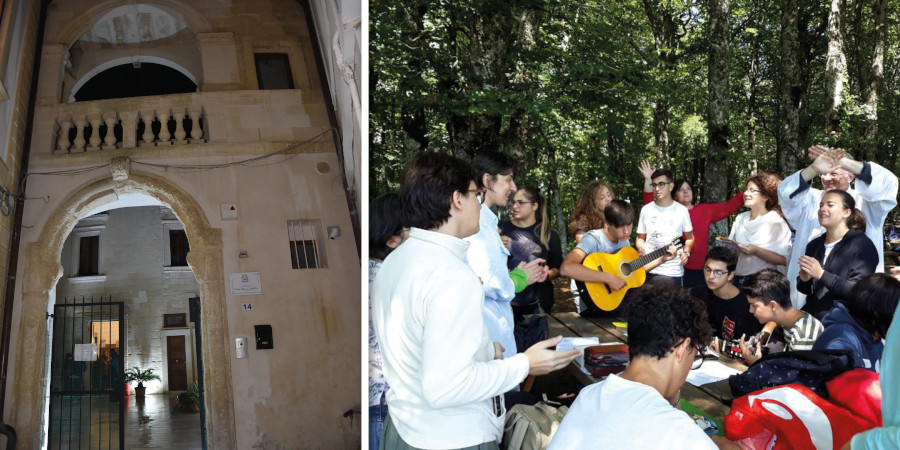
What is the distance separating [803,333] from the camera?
2.59 metres

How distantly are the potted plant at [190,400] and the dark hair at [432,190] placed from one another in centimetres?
882

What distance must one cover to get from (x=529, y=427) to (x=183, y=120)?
361 cm

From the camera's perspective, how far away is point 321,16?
444 centimetres

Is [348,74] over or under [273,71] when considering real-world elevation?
under

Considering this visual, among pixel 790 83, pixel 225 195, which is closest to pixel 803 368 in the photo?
pixel 225 195

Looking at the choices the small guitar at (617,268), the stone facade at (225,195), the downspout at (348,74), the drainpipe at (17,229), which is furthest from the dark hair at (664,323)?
the drainpipe at (17,229)

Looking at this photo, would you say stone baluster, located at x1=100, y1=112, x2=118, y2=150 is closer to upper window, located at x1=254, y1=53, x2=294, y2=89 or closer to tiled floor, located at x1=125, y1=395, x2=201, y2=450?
upper window, located at x1=254, y1=53, x2=294, y2=89

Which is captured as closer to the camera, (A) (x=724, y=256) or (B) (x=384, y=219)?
(B) (x=384, y=219)

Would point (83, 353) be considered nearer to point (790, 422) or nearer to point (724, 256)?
point (724, 256)

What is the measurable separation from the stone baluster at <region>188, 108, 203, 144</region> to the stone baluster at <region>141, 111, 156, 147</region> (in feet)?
0.74

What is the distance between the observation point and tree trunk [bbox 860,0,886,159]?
4727 mm

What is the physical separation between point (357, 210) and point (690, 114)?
2.78 metres

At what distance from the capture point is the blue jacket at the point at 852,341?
2143 mm

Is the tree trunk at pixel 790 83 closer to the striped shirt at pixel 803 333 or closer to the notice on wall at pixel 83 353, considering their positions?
the striped shirt at pixel 803 333
